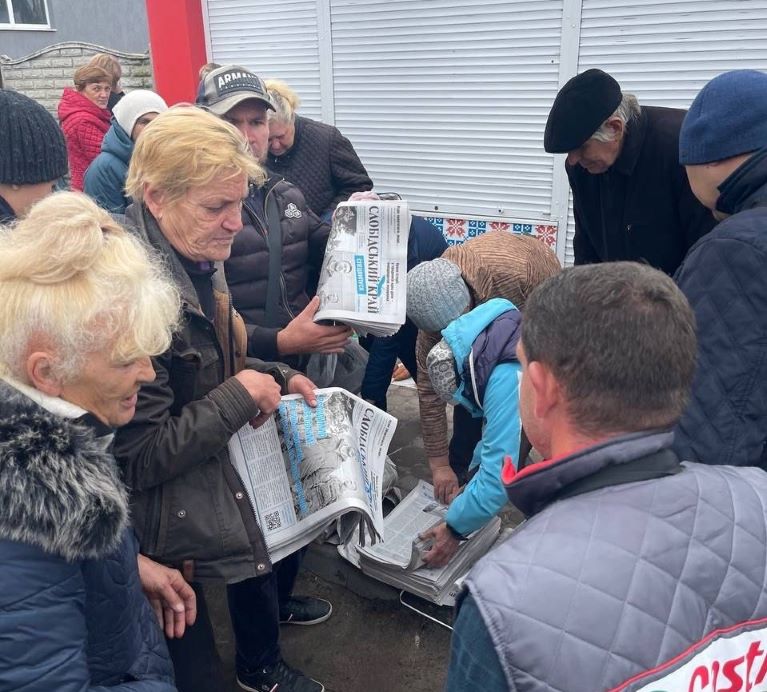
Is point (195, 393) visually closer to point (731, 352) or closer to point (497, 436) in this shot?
point (497, 436)

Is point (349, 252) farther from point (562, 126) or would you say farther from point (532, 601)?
point (532, 601)

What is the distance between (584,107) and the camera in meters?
2.87

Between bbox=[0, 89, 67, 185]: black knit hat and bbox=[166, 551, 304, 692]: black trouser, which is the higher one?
bbox=[0, 89, 67, 185]: black knit hat

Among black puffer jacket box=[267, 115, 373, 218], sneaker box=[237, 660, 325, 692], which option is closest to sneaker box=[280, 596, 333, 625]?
sneaker box=[237, 660, 325, 692]

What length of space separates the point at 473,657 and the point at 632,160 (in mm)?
2512

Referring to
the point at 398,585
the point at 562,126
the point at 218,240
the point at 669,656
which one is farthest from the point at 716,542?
the point at 562,126

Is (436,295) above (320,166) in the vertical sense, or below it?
below

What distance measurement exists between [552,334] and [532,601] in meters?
0.40

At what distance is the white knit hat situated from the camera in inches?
151

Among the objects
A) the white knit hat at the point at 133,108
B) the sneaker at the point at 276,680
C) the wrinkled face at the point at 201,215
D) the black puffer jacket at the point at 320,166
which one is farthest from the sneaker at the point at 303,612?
the white knit hat at the point at 133,108

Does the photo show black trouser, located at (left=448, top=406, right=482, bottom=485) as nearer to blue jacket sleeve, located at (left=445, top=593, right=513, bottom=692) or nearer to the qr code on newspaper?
the qr code on newspaper

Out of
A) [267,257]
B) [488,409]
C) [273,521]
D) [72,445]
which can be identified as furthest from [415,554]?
[72,445]

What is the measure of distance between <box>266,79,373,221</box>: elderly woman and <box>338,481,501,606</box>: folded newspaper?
62.5 inches

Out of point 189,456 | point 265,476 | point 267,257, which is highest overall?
point 267,257
